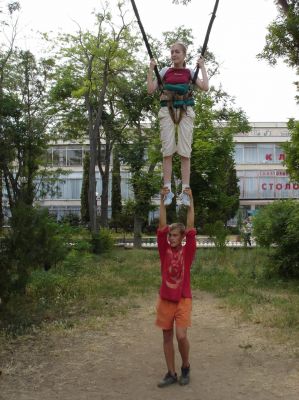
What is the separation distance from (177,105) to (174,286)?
187cm

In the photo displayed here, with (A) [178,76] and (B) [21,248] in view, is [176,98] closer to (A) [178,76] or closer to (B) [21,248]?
(A) [178,76]

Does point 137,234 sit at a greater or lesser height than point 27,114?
lesser

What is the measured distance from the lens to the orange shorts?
5098mm

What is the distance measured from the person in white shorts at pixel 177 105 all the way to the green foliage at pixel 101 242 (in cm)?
1412

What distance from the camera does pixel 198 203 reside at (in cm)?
1594

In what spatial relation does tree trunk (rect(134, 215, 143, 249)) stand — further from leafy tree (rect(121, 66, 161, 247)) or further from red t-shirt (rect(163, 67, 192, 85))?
red t-shirt (rect(163, 67, 192, 85))

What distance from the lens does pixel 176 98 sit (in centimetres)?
531

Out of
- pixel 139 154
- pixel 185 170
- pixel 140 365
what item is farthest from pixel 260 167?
pixel 185 170

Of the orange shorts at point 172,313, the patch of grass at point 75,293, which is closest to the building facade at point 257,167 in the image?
the patch of grass at point 75,293

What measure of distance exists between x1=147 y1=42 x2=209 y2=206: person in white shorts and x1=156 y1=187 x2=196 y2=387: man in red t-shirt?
0.33m

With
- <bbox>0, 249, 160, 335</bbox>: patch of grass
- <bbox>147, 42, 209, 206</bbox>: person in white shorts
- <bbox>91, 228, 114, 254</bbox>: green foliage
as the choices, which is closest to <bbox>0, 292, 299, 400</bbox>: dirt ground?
<bbox>0, 249, 160, 335</bbox>: patch of grass

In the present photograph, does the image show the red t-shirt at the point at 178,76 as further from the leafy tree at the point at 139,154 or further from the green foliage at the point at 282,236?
the leafy tree at the point at 139,154

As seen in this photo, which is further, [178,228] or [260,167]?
[260,167]

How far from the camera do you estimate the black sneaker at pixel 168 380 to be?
5367 millimetres
